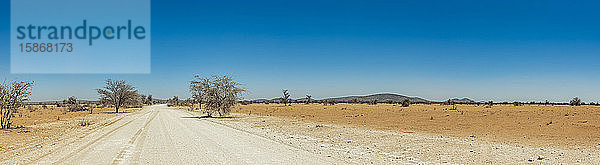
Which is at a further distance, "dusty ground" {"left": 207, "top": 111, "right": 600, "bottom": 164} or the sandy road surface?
"dusty ground" {"left": 207, "top": 111, "right": 600, "bottom": 164}

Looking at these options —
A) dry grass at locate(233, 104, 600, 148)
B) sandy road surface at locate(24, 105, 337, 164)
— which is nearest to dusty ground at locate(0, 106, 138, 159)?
sandy road surface at locate(24, 105, 337, 164)

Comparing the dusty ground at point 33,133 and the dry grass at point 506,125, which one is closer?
the dusty ground at point 33,133

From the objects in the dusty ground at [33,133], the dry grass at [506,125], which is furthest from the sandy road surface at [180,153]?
the dry grass at [506,125]

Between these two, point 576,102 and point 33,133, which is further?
point 576,102

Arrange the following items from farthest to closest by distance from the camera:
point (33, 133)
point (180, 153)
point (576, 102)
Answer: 1. point (576, 102)
2. point (33, 133)
3. point (180, 153)

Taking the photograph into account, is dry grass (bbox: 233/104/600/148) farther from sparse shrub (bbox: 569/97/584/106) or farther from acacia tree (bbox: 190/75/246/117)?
sparse shrub (bbox: 569/97/584/106)

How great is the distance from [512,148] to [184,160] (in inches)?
390

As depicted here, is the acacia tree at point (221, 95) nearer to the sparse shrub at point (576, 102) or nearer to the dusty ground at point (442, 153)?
the dusty ground at point (442, 153)

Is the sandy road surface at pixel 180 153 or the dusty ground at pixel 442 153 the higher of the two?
the sandy road surface at pixel 180 153

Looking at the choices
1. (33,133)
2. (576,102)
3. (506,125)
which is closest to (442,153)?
(506,125)

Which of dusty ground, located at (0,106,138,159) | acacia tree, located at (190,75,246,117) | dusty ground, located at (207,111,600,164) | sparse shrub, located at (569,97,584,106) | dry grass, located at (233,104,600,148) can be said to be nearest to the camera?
dusty ground, located at (207,111,600,164)

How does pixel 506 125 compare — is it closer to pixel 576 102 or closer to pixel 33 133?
pixel 33 133

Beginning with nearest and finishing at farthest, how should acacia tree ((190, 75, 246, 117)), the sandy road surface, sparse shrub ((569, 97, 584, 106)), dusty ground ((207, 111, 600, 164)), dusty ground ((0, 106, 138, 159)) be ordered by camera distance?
1. the sandy road surface
2. dusty ground ((207, 111, 600, 164))
3. dusty ground ((0, 106, 138, 159))
4. acacia tree ((190, 75, 246, 117))
5. sparse shrub ((569, 97, 584, 106))

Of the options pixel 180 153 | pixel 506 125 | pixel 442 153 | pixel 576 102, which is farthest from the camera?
pixel 576 102
